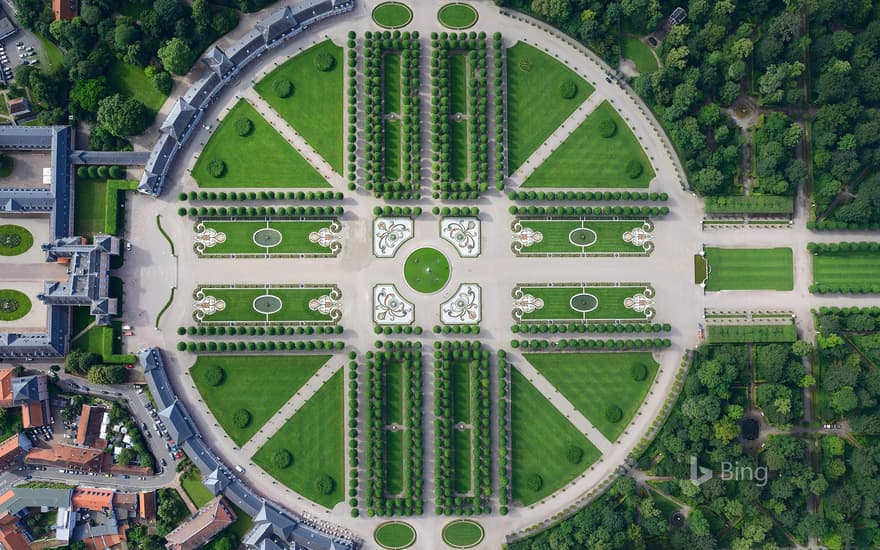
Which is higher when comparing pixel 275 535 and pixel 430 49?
pixel 430 49

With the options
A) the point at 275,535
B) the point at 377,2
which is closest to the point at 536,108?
the point at 377,2

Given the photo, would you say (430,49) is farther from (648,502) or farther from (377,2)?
(648,502)

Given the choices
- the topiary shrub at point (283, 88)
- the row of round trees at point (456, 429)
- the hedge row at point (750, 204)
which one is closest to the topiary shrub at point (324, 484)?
the row of round trees at point (456, 429)

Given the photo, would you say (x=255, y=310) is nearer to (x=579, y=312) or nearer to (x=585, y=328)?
(x=579, y=312)

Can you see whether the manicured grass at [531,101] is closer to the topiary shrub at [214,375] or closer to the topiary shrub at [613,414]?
the topiary shrub at [613,414]

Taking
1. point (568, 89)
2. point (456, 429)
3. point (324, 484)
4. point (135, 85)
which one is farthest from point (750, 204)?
point (135, 85)

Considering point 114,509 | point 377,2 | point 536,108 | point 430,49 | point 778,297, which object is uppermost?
point 377,2
